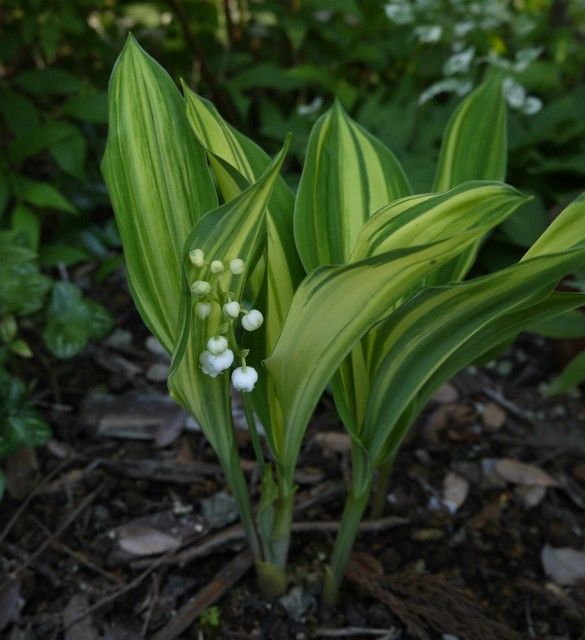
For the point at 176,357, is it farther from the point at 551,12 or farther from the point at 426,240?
the point at 551,12

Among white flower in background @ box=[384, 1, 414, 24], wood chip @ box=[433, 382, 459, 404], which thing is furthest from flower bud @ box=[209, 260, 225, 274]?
white flower in background @ box=[384, 1, 414, 24]

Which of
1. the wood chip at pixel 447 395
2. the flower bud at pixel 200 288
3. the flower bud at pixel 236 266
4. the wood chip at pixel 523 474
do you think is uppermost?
the flower bud at pixel 236 266

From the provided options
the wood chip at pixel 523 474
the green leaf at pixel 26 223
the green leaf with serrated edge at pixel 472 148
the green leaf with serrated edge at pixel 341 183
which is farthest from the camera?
the green leaf at pixel 26 223

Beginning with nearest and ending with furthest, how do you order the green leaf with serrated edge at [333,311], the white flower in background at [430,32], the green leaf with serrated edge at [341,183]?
the green leaf with serrated edge at [333,311] < the green leaf with serrated edge at [341,183] < the white flower in background at [430,32]

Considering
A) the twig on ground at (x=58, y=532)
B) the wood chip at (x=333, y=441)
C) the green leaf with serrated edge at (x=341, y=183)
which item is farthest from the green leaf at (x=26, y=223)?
the green leaf with serrated edge at (x=341, y=183)

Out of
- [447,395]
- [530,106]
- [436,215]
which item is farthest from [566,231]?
[530,106]

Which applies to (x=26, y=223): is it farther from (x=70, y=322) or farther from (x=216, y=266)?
(x=216, y=266)

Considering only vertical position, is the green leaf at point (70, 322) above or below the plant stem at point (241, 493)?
above

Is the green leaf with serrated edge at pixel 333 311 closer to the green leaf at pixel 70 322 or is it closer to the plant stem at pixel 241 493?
the plant stem at pixel 241 493
